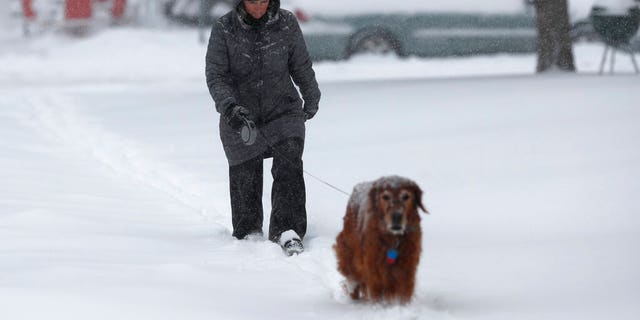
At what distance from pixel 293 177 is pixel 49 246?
143 centimetres

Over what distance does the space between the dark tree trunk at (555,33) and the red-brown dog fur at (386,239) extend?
324 inches

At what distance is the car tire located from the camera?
16.6 m

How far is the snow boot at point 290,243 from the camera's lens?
6.07 meters

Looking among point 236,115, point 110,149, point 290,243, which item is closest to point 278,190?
point 290,243

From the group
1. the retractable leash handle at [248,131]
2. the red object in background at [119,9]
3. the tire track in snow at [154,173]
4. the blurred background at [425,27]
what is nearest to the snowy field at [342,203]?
the tire track in snow at [154,173]

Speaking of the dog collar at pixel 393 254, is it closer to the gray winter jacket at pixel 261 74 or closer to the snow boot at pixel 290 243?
the snow boot at pixel 290 243

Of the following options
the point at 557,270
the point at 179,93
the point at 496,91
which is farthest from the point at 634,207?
the point at 179,93

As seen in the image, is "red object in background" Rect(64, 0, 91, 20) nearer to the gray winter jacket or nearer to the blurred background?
the blurred background

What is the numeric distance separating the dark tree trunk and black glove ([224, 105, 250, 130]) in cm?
735

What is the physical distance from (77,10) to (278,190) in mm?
16546

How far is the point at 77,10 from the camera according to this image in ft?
71.9

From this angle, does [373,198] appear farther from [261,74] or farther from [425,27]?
[425,27]

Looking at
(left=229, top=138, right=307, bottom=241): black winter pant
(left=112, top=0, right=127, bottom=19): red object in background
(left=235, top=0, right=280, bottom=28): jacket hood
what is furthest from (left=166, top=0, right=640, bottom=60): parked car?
(left=235, top=0, right=280, bottom=28): jacket hood

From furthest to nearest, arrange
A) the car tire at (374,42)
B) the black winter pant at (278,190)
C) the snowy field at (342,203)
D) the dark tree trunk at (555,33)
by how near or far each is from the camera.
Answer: the car tire at (374,42) < the dark tree trunk at (555,33) < the black winter pant at (278,190) < the snowy field at (342,203)
